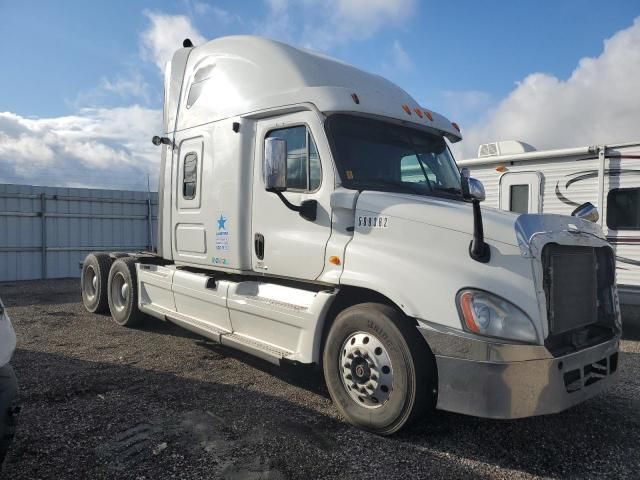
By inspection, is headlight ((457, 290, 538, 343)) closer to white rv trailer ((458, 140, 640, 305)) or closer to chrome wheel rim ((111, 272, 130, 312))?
white rv trailer ((458, 140, 640, 305))

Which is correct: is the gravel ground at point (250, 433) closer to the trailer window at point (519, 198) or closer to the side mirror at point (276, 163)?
the side mirror at point (276, 163)

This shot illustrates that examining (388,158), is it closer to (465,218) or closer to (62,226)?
(465,218)

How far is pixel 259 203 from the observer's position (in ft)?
16.4

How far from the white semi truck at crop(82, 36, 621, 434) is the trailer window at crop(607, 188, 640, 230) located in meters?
3.82

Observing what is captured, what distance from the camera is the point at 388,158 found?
15.3 ft

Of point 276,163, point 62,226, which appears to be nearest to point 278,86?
point 276,163

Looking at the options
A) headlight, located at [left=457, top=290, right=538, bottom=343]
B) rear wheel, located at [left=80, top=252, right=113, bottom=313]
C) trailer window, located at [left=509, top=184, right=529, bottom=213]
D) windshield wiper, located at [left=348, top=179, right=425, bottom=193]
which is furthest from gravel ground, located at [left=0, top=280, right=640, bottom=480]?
trailer window, located at [left=509, top=184, right=529, bottom=213]

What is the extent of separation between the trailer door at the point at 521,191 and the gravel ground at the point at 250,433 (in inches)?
150

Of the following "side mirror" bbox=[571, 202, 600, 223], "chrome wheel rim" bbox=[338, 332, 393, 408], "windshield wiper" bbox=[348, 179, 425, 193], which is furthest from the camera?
"side mirror" bbox=[571, 202, 600, 223]

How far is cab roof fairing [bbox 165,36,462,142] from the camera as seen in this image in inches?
183

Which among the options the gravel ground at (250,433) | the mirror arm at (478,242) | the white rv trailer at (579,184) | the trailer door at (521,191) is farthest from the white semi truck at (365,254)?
the trailer door at (521,191)

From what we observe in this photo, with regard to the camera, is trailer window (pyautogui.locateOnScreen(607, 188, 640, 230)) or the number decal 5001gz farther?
trailer window (pyautogui.locateOnScreen(607, 188, 640, 230))

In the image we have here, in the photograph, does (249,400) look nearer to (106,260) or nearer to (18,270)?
(106,260)

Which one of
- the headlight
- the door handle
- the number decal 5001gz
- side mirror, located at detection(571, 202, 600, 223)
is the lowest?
the headlight
